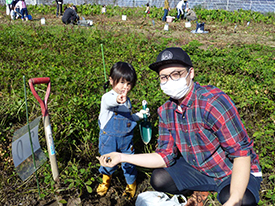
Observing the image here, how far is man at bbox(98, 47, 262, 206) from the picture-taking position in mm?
1637

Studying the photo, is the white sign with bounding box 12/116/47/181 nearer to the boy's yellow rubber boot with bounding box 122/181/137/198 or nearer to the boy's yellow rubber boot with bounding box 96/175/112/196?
the boy's yellow rubber boot with bounding box 96/175/112/196

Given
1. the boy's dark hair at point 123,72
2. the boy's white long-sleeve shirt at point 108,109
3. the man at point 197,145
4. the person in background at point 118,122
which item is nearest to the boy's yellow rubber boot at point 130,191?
the person in background at point 118,122

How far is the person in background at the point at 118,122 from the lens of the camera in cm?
207

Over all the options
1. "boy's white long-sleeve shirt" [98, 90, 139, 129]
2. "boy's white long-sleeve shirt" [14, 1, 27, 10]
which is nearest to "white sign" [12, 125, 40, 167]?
"boy's white long-sleeve shirt" [98, 90, 139, 129]

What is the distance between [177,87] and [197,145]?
0.50 metres

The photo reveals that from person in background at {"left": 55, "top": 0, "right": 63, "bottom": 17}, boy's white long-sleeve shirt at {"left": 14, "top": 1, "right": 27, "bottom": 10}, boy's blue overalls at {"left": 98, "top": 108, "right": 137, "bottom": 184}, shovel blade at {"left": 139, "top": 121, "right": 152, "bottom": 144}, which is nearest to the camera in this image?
boy's blue overalls at {"left": 98, "top": 108, "right": 137, "bottom": 184}

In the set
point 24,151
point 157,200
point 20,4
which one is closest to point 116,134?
point 157,200

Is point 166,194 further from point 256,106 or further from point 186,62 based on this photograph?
point 256,106

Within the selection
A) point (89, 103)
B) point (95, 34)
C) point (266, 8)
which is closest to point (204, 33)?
point (95, 34)

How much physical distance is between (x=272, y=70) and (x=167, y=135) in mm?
3188

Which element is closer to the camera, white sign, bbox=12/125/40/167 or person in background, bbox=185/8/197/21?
white sign, bbox=12/125/40/167

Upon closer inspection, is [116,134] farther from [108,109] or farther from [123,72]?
[123,72]

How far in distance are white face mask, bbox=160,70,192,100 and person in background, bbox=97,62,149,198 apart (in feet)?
1.30

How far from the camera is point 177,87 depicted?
177 cm
